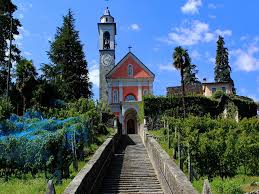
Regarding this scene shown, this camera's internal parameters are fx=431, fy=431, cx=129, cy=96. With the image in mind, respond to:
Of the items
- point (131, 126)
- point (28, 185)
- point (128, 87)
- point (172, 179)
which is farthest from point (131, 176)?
point (128, 87)

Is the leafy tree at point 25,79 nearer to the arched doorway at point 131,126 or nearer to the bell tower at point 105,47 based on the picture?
the arched doorway at point 131,126

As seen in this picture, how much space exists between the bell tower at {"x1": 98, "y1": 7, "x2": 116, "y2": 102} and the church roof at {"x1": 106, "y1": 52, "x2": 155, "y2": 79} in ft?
10.9

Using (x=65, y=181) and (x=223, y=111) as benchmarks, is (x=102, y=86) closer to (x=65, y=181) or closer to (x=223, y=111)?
(x=223, y=111)

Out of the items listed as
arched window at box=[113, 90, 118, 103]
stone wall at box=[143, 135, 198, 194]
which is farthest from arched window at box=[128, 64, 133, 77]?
stone wall at box=[143, 135, 198, 194]

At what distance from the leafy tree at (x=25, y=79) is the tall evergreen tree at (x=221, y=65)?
126ft

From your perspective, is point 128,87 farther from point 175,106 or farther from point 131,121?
point 175,106

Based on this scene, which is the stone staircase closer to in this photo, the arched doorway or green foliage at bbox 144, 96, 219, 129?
green foliage at bbox 144, 96, 219, 129

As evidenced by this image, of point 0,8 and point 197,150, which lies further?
point 0,8

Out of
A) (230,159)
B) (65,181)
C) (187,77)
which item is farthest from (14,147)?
(187,77)

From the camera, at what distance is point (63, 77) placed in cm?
4981

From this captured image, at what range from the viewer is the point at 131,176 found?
16844mm

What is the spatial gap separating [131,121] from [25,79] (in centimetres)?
1810

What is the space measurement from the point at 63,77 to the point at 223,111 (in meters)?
19.2

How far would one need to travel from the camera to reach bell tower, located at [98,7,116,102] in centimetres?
5669
